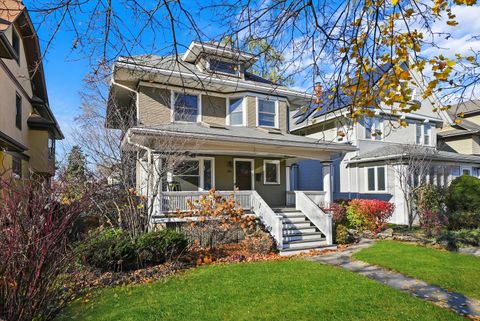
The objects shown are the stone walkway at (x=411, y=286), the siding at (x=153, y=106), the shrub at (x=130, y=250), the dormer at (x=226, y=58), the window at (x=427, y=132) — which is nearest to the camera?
the dormer at (x=226, y=58)

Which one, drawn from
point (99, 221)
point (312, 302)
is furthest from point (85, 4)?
point (99, 221)

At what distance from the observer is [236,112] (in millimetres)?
15016

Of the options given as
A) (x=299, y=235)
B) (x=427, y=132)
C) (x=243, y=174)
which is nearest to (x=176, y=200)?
(x=299, y=235)

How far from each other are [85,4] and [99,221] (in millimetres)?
8478

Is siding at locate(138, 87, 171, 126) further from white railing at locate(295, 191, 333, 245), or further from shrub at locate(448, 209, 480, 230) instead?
→ shrub at locate(448, 209, 480, 230)

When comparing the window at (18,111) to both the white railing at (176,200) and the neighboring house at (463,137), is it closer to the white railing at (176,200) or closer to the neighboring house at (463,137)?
the white railing at (176,200)

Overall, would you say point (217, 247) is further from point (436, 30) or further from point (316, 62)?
point (436, 30)

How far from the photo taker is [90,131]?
11.6 metres

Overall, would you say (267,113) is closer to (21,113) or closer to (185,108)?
(185,108)

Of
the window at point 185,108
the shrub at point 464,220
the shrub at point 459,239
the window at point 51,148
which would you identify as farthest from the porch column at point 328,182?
the window at point 51,148

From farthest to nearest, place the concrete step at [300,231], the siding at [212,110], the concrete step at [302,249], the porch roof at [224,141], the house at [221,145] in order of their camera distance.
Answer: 1. the siding at [212,110]
2. the concrete step at [300,231]
3. the house at [221,145]
4. the porch roof at [224,141]
5. the concrete step at [302,249]

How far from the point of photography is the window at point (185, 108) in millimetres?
13519

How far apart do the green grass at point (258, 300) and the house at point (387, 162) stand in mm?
8250

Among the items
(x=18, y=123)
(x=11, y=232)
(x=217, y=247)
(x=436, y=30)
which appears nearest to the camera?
(x=11, y=232)
